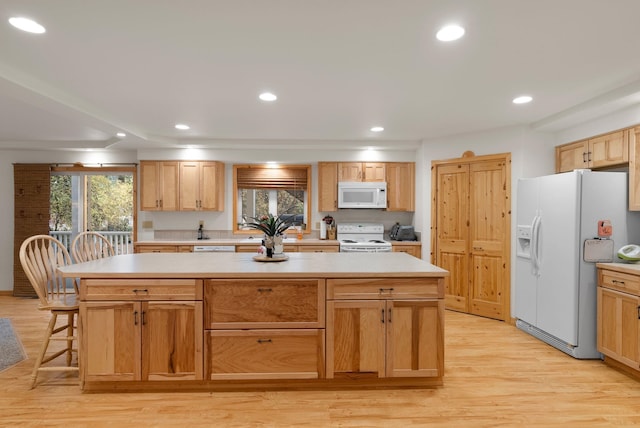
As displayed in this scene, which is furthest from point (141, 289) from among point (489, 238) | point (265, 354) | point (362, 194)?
point (489, 238)

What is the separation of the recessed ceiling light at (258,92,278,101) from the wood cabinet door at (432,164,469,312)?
8.69ft

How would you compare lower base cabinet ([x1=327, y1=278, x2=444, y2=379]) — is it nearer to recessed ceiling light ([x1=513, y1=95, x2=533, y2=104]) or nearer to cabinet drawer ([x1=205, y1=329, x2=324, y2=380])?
cabinet drawer ([x1=205, y1=329, x2=324, y2=380])

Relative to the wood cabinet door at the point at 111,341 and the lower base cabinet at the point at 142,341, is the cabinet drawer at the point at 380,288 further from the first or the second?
the wood cabinet door at the point at 111,341

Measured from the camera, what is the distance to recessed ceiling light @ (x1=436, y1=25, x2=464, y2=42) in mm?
1966

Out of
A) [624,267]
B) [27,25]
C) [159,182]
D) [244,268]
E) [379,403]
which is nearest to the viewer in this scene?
[27,25]

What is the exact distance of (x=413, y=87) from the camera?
2891 mm

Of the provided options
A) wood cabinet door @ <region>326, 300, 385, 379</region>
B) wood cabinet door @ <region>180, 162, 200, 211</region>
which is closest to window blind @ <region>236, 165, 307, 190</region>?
wood cabinet door @ <region>180, 162, 200, 211</region>

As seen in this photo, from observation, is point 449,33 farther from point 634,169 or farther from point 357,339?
point 634,169

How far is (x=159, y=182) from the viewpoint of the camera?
16.8 feet

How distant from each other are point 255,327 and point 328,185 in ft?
10.5

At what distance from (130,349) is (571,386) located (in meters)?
3.28

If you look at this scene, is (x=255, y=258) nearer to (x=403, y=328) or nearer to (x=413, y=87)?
(x=403, y=328)

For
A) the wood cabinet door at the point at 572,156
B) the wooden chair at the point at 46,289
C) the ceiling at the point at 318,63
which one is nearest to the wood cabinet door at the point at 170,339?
the wooden chair at the point at 46,289

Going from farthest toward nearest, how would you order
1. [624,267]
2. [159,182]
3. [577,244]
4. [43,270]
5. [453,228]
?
1. [159,182]
2. [453,228]
3. [577,244]
4. [624,267]
5. [43,270]
